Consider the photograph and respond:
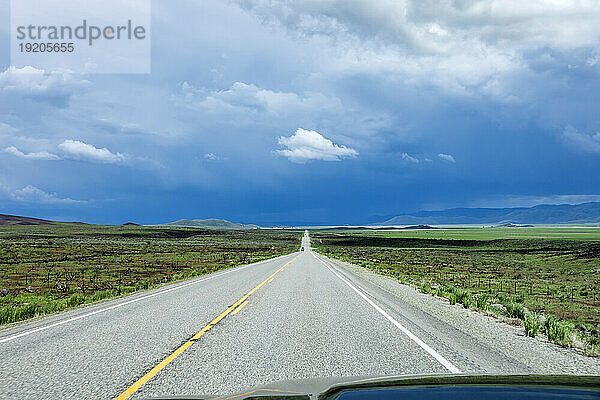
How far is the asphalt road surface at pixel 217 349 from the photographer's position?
18.4 feet

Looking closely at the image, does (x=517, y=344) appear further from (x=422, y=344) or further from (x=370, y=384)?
(x=370, y=384)

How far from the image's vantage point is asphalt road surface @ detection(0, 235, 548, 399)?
5613 mm

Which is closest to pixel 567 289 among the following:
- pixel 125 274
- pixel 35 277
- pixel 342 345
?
pixel 342 345

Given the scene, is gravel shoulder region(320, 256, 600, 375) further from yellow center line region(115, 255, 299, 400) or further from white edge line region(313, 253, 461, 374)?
yellow center line region(115, 255, 299, 400)

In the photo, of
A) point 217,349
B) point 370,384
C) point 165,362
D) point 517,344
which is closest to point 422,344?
point 517,344

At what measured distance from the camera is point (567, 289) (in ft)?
84.2

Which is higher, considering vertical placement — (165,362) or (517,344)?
(165,362)

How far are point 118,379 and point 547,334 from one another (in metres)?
8.49

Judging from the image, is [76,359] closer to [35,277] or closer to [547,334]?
[547,334]

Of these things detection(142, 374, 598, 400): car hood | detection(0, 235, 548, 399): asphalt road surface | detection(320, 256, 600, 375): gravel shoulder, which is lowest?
detection(320, 256, 600, 375): gravel shoulder

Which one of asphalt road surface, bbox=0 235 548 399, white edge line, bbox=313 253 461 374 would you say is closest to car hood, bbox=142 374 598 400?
asphalt road surface, bbox=0 235 548 399

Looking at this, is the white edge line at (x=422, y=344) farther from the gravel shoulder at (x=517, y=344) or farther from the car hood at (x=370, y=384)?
the gravel shoulder at (x=517, y=344)

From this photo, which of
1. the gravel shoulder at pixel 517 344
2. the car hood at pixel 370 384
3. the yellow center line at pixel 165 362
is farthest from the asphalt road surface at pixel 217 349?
the car hood at pixel 370 384

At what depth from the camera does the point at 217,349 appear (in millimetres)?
7340
